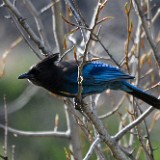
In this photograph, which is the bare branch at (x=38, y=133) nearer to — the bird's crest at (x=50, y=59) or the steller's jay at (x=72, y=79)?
the steller's jay at (x=72, y=79)

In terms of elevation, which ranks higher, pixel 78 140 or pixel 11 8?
pixel 11 8

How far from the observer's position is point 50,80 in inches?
185

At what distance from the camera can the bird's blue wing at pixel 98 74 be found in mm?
4770

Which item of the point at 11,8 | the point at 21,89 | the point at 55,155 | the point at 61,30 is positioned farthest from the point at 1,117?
the point at 11,8

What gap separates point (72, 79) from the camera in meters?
4.75

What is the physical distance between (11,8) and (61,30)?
0.95m

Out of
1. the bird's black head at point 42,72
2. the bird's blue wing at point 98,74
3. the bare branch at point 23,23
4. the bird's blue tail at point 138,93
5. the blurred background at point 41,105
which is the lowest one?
the bird's blue tail at point 138,93

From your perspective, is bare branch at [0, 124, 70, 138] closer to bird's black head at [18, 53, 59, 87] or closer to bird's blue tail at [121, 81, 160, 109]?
bird's black head at [18, 53, 59, 87]

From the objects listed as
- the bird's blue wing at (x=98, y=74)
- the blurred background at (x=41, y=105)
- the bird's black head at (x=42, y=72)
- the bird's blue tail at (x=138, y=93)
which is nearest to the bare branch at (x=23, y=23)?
the bird's black head at (x=42, y=72)

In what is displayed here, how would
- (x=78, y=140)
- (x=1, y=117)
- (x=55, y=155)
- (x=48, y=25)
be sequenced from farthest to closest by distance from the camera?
(x=48, y=25)
(x=1, y=117)
(x=55, y=155)
(x=78, y=140)

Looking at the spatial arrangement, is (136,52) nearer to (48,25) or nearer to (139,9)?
(139,9)

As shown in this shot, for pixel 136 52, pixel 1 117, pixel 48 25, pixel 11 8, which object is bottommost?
pixel 136 52

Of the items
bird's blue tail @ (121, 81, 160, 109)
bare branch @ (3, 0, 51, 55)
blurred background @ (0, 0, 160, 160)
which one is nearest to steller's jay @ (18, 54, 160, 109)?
bird's blue tail @ (121, 81, 160, 109)

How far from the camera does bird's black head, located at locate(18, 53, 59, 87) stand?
4596mm
